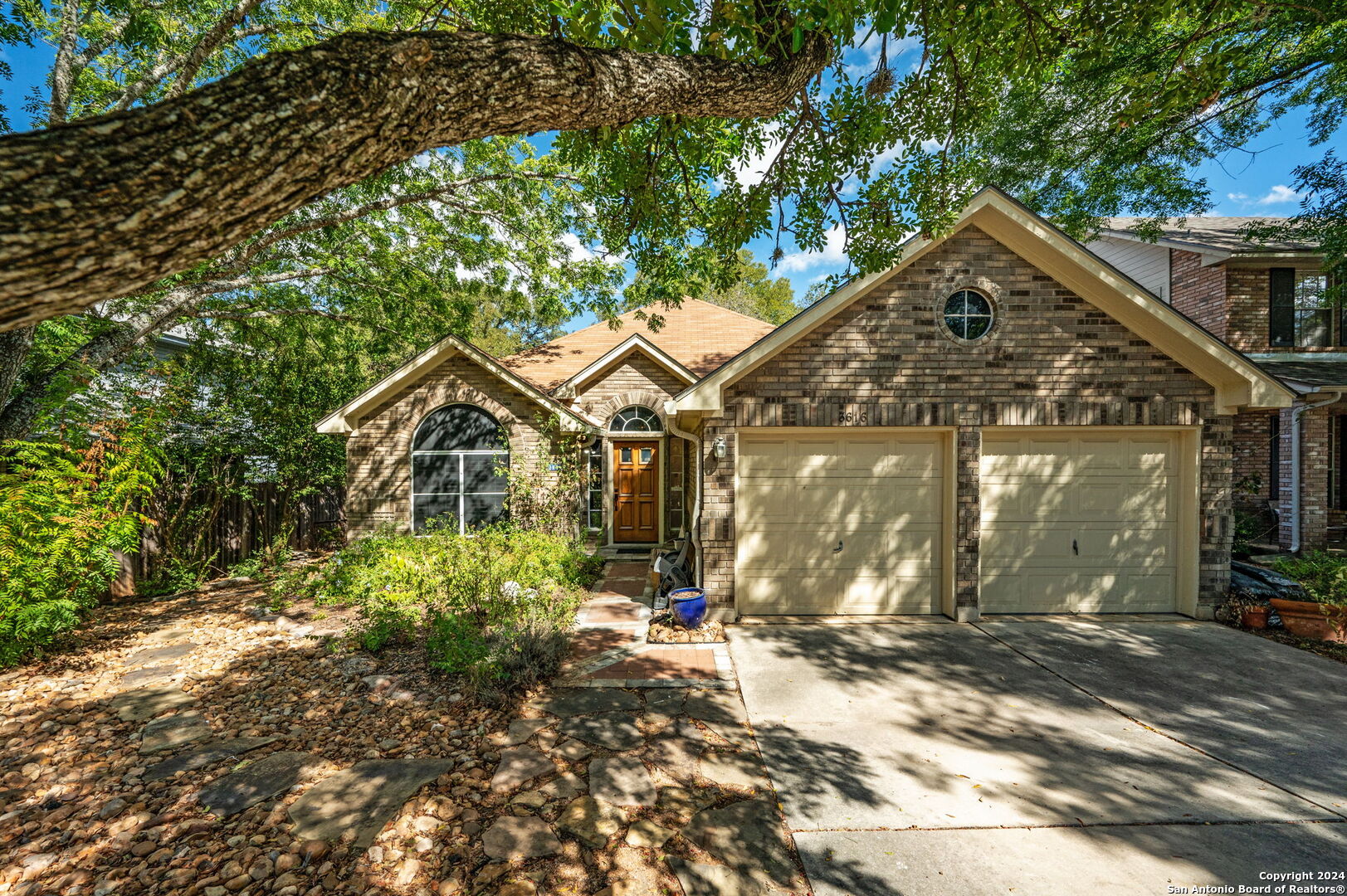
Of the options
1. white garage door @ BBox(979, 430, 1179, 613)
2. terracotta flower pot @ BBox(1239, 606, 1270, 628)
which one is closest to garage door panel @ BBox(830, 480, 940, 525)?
white garage door @ BBox(979, 430, 1179, 613)

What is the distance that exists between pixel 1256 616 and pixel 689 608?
7226 millimetres

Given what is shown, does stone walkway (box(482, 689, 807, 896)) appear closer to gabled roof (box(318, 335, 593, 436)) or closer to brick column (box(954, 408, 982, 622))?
brick column (box(954, 408, 982, 622))

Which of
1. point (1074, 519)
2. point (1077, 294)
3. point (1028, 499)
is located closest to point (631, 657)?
point (1028, 499)

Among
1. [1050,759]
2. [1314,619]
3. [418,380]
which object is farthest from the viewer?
[418,380]

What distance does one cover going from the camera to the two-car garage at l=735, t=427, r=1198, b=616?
267 inches

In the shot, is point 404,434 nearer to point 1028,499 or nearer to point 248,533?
point 248,533

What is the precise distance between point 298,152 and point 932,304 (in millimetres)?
6767

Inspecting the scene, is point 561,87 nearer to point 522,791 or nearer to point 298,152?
point 298,152

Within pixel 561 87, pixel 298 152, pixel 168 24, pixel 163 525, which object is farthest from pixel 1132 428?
pixel 168 24

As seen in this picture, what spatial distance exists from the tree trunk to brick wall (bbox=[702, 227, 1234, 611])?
471cm

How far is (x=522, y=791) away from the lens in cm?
332

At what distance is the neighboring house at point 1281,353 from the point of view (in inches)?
414

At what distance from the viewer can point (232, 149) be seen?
160 centimetres

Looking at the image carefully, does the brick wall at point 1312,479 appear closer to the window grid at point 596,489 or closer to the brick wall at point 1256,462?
the brick wall at point 1256,462
